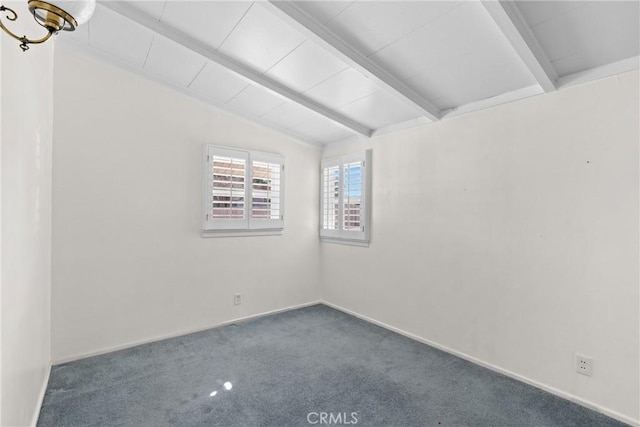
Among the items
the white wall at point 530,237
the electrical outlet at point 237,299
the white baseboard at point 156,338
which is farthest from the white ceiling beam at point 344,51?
the white baseboard at point 156,338

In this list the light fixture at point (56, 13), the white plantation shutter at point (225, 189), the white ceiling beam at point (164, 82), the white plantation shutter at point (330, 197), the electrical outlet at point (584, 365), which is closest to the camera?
the light fixture at point (56, 13)

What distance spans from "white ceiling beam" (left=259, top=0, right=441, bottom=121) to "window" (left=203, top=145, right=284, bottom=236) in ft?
5.59

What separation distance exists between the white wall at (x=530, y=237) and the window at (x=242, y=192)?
134 centimetres

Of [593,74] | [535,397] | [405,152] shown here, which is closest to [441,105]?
[405,152]

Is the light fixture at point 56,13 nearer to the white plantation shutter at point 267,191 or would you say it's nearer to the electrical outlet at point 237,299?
the white plantation shutter at point 267,191

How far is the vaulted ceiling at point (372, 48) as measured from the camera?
1668mm

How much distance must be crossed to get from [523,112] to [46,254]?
11.7 ft

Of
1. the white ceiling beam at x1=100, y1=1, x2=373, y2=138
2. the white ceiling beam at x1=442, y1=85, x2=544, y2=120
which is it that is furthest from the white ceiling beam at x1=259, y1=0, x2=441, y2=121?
the white ceiling beam at x1=100, y1=1, x2=373, y2=138

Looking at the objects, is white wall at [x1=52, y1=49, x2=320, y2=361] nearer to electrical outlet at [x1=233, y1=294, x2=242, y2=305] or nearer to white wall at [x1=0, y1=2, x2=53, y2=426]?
electrical outlet at [x1=233, y1=294, x2=242, y2=305]

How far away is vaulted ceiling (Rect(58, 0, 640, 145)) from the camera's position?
5.47 ft

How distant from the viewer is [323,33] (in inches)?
75.9

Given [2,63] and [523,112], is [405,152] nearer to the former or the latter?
[523,112]

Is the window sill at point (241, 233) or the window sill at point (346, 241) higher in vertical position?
the window sill at point (241, 233)

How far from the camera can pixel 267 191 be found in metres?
3.64
